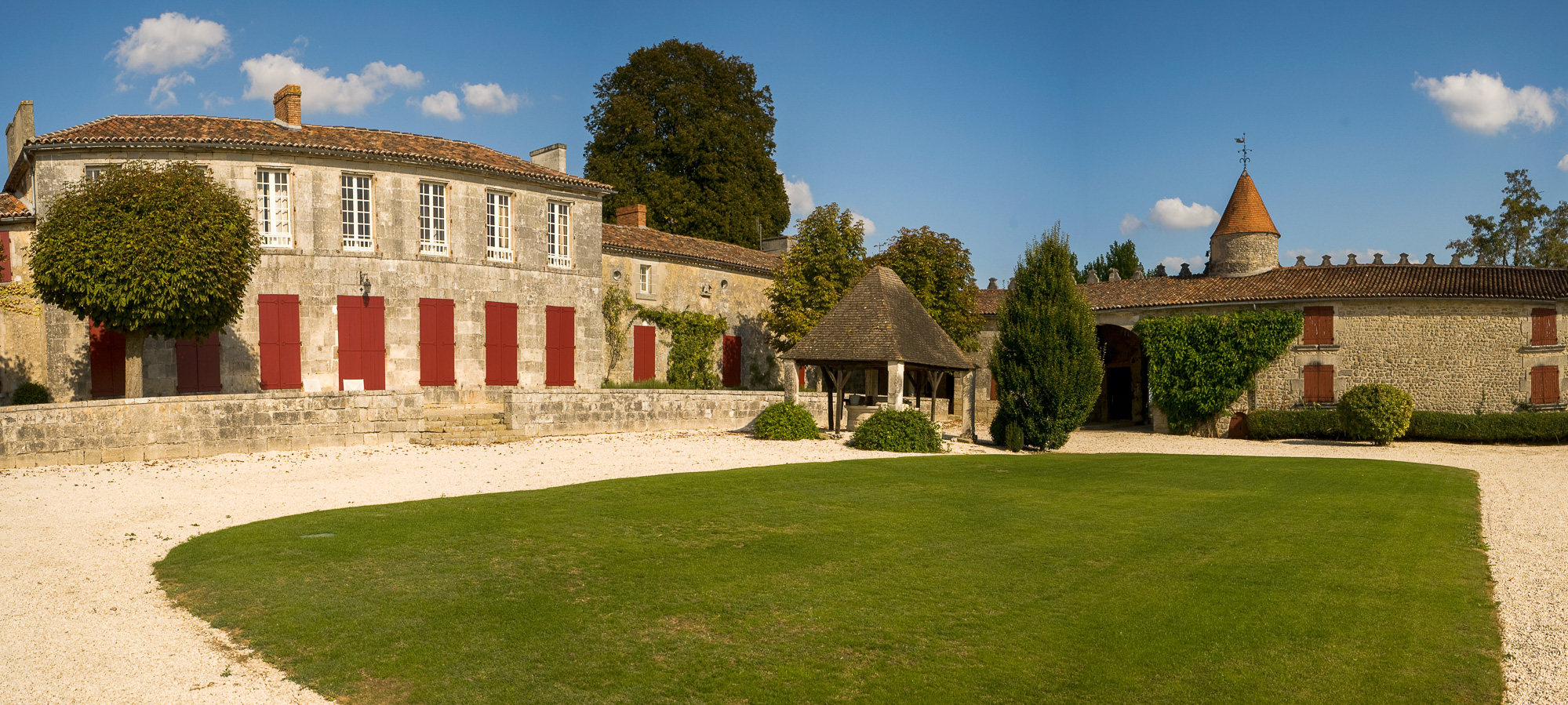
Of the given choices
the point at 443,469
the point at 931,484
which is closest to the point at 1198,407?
the point at 931,484

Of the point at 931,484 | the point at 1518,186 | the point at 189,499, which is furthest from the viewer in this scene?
the point at 1518,186

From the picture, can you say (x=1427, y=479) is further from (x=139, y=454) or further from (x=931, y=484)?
(x=139, y=454)

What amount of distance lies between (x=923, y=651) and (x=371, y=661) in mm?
3411

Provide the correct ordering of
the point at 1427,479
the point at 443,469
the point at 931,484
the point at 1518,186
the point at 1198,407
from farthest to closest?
1. the point at 1518,186
2. the point at 1198,407
3. the point at 1427,479
4. the point at 443,469
5. the point at 931,484

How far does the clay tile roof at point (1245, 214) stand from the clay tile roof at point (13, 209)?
1393 inches

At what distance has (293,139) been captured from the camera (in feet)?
74.2

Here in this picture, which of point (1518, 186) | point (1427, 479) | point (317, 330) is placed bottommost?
point (1427, 479)

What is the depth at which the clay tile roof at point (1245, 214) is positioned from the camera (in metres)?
35.4

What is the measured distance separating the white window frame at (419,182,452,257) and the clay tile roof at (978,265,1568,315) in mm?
16766

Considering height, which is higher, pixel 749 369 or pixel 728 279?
pixel 728 279

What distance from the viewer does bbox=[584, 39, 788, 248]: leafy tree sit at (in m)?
40.8

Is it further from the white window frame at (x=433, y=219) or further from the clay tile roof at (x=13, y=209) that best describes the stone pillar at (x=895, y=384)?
the clay tile roof at (x=13, y=209)

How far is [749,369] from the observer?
109ft

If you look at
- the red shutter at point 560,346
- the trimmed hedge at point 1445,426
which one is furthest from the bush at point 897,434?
the trimmed hedge at point 1445,426
